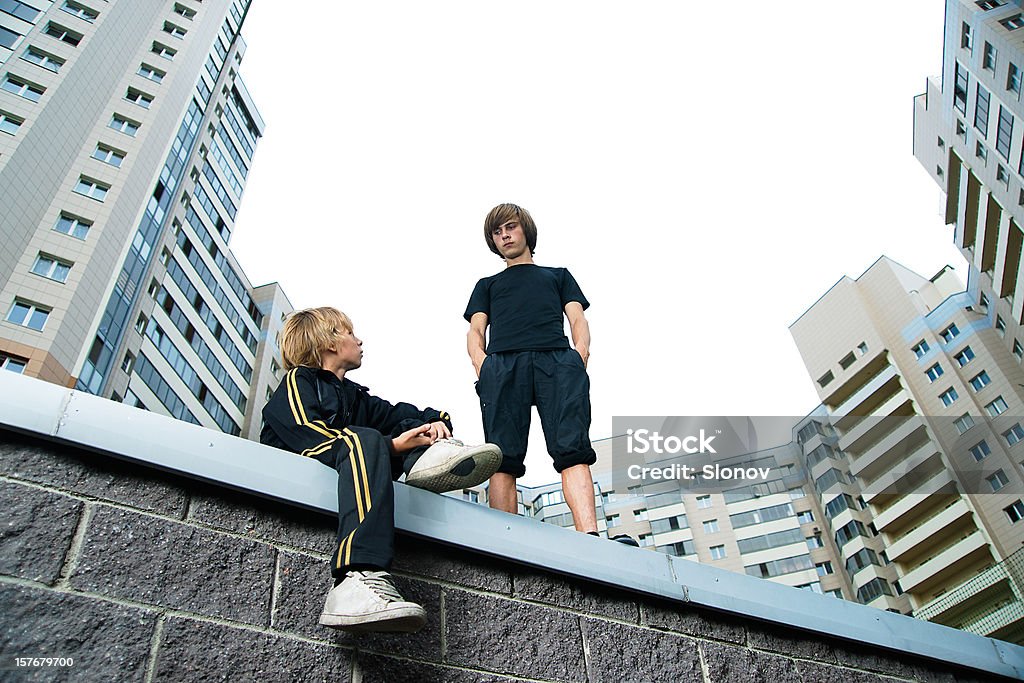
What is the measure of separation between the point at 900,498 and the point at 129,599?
156ft

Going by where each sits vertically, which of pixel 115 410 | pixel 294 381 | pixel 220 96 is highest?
pixel 220 96

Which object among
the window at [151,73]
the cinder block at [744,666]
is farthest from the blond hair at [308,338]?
the window at [151,73]

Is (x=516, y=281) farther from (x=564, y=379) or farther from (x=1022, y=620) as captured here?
(x=1022, y=620)

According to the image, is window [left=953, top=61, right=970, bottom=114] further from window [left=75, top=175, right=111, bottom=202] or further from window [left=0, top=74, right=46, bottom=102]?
window [left=0, top=74, right=46, bottom=102]

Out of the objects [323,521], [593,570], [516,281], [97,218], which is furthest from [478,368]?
[97,218]

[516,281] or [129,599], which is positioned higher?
[516,281]

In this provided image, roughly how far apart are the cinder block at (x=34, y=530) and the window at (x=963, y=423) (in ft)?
155

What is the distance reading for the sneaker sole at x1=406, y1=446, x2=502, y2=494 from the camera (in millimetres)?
2350

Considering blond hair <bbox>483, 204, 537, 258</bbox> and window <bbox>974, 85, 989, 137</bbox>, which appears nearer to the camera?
blond hair <bbox>483, 204, 537, 258</bbox>

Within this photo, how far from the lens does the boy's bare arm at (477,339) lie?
3816 mm

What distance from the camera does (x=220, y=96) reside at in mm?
43312

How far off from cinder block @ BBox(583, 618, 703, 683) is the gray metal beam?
0.44ft

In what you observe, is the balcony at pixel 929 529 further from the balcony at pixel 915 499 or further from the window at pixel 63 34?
the window at pixel 63 34

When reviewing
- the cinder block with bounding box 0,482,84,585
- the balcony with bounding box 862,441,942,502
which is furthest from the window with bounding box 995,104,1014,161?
the cinder block with bounding box 0,482,84,585
